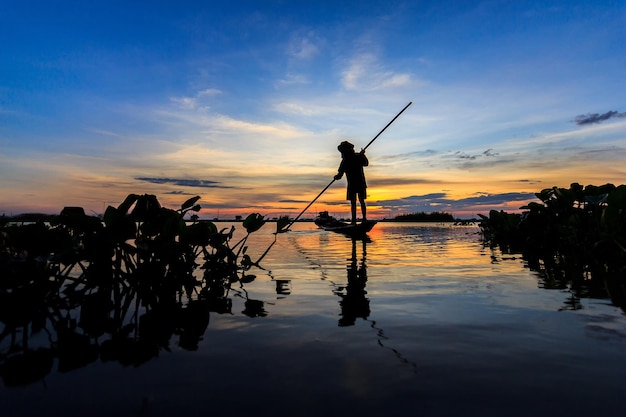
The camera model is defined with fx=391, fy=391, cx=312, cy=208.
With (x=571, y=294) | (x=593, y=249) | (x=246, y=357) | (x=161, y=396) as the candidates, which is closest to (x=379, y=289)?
(x=571, y=294)

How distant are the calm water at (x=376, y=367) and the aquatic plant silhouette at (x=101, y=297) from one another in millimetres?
247

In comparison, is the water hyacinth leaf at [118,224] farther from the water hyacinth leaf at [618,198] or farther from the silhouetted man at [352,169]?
the silhouetted man at [352,169]

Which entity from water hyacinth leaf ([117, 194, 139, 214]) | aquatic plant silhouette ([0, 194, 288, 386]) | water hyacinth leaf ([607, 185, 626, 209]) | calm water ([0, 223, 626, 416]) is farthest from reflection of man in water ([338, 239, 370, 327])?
water hyacinth leaf ([607, 185, 626, 209])

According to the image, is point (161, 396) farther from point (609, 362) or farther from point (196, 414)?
point (609, 362)

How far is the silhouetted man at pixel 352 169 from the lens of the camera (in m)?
15.9

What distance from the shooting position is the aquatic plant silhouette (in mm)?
2770

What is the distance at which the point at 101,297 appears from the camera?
14.6ft

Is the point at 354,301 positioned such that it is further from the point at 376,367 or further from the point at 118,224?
the point at 118,224

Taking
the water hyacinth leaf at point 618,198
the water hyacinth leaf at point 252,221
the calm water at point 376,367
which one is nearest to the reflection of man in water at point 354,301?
the calm water at point 376,367

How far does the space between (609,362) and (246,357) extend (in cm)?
221

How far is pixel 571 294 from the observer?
14.5 feet

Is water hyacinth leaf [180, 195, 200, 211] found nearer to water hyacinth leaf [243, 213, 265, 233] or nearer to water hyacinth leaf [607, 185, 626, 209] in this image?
water hyacinth leaf [243, 213, 265, 233]

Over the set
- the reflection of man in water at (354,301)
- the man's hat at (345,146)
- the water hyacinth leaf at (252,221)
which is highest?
the man's hat at (345,146)

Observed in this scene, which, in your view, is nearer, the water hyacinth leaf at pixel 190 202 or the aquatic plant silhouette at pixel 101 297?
the aquatic plant silhouette at pixel 101 297
